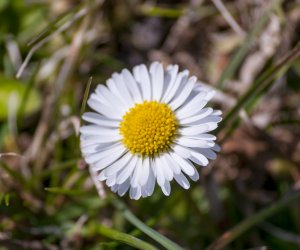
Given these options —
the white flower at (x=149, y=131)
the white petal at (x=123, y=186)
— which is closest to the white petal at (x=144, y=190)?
the white flower at (x=149, y=131)

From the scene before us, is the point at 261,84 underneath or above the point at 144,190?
above

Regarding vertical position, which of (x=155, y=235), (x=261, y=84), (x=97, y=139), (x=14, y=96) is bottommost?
(x=155, y=235)

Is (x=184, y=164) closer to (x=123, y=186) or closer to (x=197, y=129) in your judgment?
(x=197, y=129)

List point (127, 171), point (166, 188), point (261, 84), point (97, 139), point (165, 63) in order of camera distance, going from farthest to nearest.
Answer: point (165, 63)
point (261, 84)
point (97, 139)
point (127, 171)
point (166, 188)

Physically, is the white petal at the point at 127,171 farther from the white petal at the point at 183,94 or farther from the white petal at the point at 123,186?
the white petal at the point at 183,94

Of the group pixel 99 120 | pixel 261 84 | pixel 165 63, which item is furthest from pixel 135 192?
pixel 165 63

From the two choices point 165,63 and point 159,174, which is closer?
point 159,174

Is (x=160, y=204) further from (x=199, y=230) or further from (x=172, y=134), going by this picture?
(x=172, y=134)

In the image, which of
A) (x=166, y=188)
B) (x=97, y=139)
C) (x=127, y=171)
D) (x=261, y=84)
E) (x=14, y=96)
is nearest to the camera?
(x=166, y=188)
